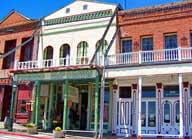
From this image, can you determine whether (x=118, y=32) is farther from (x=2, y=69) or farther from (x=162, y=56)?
(x=2, y=69)

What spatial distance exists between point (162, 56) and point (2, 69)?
50.8 feet

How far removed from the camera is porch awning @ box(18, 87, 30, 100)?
2934 cm

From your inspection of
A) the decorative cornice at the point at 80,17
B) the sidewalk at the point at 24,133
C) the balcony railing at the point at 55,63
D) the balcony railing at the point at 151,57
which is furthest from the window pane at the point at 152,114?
the decorative cornice at the point at 80,17

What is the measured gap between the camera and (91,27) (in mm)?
27203

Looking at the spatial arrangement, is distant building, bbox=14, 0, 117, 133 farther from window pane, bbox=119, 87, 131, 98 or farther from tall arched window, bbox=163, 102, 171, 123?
tall arched window, bbox=163, 102, 171, 123

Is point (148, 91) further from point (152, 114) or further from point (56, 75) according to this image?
point (56, 75)

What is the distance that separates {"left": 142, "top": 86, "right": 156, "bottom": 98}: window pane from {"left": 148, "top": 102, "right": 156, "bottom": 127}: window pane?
605mm

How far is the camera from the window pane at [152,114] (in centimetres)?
2398

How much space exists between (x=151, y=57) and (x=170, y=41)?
2392 millimetres

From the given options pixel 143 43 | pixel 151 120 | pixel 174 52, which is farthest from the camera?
pixel 143 43

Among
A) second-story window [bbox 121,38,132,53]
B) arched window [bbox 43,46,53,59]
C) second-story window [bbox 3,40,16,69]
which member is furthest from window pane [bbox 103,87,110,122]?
second-story window [bbox 3,40,16,69]

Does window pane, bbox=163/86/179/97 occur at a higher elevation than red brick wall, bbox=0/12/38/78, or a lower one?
lower

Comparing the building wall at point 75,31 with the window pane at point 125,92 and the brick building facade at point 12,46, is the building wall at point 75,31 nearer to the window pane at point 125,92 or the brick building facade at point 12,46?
the brick building facade at point 12,46

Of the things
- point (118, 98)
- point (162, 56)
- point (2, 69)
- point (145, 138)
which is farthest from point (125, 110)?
point (2, 69)
